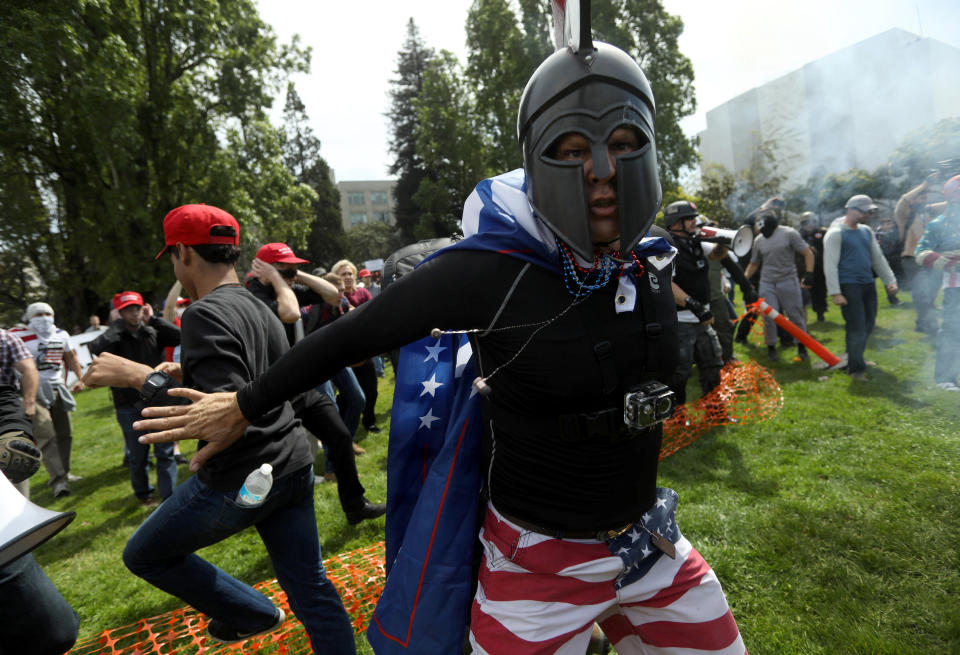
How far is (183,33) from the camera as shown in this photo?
17203mm

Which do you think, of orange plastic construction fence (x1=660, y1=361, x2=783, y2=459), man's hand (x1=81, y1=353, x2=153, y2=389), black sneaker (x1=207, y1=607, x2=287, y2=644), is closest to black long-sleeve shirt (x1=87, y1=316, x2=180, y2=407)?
black sneaker (x1=207, y1=607, x2=287, y2=644)

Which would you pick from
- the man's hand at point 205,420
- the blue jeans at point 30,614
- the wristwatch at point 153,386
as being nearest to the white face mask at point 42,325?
the blue jeans at point 30,614

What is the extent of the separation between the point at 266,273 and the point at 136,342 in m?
2.67

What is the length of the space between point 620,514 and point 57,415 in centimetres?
790

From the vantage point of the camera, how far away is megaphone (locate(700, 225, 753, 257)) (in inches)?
256

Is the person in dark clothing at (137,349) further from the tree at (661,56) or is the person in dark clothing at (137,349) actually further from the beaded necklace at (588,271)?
the tree at (661,56)

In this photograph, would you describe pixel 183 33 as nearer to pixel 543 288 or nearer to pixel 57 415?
pixel 57 415

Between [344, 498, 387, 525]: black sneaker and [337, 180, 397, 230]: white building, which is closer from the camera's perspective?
[344, 498, 387, 525]: black sneaker

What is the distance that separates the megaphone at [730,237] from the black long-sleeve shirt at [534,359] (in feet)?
17.3

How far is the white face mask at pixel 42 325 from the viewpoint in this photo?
22.6 ft

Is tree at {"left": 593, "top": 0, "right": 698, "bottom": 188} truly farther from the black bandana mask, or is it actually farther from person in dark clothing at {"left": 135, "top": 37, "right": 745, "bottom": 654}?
person in dark clothing at {"left": 135, "top": 37, "right": 745, "bottom": 654}

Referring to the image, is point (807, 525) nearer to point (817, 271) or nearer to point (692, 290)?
point (692, 290)

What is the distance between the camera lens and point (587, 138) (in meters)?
1.39

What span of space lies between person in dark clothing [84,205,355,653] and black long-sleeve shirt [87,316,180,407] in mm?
3665
